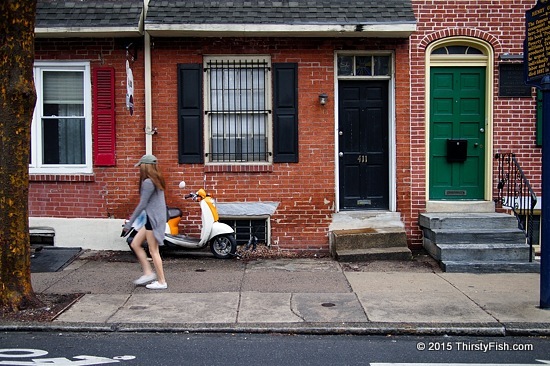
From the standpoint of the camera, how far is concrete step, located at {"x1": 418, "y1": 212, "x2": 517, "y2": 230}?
411 inches

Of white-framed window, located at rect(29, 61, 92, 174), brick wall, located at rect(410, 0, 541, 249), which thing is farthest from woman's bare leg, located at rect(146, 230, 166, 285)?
brick wall, located at rect(410, 0, 541, 249)

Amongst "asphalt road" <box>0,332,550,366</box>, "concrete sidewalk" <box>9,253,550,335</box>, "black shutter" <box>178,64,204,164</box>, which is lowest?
"asphalt road" <box>0,332,550,366</box>

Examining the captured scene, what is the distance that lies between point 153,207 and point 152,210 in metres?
0.04

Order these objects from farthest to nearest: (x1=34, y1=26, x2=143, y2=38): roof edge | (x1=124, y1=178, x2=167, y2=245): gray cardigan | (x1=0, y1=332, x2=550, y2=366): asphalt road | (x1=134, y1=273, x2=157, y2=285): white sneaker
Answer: (x1=34, y1=26, x2=143, y2=38): roof edge
(x1=134, y1=273, x2=157, y2=285): white sneaker
(x1=124, y1=178, x2=167, y2=245): gray cardigan
(x1=0, y1=332, x2=550, y2=366): asphalt road

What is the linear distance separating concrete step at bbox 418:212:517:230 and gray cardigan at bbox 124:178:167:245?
451 centimetres

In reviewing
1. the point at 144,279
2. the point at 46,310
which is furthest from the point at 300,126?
the point at 46,310

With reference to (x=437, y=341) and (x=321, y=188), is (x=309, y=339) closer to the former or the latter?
(x=437, y=341)

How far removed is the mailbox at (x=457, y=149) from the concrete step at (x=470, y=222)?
1.10 metres

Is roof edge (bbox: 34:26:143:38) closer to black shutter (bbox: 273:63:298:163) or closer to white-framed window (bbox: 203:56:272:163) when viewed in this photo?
white-framed window (bbox: 203:56:272:163)

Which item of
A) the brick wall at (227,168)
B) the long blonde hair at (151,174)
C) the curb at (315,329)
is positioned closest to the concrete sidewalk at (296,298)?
the curb at (315,329)

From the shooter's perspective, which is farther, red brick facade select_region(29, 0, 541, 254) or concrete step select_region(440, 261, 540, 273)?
red brick facade select_region(29, 0, 541, 254)

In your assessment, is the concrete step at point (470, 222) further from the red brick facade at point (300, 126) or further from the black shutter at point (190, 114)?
the black shutter at point (190, 114)

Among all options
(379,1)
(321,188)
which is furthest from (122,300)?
(379,1)

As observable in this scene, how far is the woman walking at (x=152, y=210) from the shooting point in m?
8.30
